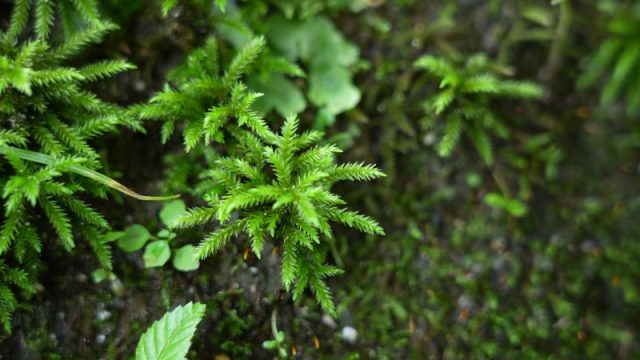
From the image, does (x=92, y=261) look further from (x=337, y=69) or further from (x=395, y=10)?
(x=395, y=10)

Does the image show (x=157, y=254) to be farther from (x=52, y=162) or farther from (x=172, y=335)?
(x=52, y=162)

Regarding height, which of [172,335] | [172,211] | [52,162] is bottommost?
[172,335]

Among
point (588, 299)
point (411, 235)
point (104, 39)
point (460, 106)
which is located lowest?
point (588, 299)

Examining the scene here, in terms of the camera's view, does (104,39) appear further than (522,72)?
No

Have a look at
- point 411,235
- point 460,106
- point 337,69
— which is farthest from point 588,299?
point 337,69

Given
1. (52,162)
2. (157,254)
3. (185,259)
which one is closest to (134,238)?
(157,254)
